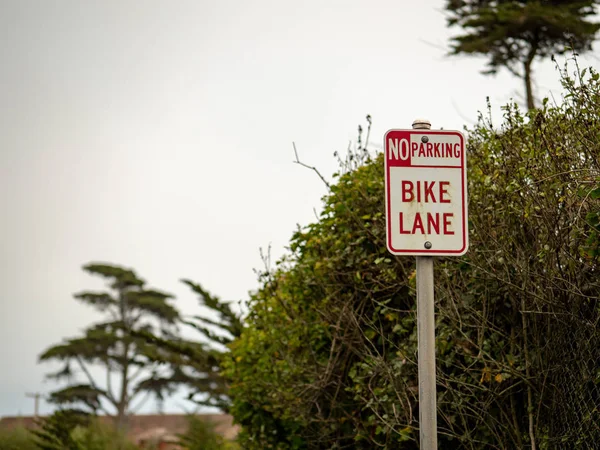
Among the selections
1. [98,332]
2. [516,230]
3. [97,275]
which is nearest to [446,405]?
[516,230]

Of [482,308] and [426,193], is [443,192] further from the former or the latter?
[482,308]

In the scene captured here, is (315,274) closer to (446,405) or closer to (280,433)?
(446,405)

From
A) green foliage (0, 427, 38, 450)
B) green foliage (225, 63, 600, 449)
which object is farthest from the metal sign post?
green foliage (0, 427, 38, 450)

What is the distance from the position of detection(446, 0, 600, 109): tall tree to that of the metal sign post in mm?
17021

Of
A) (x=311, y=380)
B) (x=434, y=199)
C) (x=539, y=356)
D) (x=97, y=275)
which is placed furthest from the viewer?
(x=97, y=275)

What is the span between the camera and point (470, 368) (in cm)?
597

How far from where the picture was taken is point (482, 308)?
6.01m

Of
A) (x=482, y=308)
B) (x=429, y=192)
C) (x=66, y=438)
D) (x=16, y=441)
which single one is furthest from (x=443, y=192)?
(x=16, y=441)

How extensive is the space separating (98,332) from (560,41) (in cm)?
2659

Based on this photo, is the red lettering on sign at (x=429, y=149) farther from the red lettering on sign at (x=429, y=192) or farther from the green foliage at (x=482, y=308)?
the green foliage at (x=482, y=308)

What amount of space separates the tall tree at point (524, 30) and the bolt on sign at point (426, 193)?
17013mm

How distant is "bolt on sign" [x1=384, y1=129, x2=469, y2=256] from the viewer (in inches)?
136

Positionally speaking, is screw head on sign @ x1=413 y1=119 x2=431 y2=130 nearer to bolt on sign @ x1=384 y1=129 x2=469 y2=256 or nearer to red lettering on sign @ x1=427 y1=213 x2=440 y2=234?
bolt on sign @ x1=384 y1=129 x2=469 y2=256

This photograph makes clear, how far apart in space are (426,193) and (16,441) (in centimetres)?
1686
